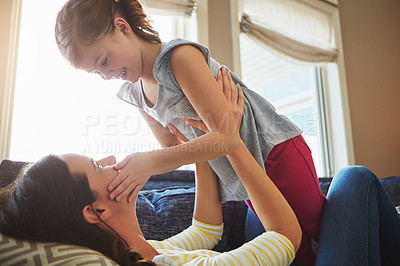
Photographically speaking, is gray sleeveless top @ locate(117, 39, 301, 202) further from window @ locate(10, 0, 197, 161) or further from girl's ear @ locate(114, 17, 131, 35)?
window @ locate(10, 0, 197, 161)

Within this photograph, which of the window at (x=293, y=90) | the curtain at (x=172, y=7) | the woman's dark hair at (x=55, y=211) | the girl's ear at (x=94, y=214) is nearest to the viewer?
the woman's dark hair at (x=55, y=211)

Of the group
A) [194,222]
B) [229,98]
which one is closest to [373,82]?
[229,98]

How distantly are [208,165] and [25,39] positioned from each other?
150 cm

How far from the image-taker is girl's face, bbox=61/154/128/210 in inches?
32.0

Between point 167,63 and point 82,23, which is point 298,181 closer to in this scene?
point 167,63

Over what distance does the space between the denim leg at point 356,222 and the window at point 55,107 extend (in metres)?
1.41

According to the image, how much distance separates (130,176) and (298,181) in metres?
0.60

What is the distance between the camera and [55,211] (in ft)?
2.29

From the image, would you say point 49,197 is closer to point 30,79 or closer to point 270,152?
point 270,152

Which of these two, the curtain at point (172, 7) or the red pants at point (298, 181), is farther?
the curtain at point (172, 7)

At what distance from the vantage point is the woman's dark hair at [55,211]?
2.17ft

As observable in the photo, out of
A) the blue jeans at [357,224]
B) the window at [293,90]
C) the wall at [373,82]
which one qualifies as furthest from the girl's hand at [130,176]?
the wall at [373,82]

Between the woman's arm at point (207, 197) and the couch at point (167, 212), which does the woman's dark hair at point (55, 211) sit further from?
the woman's arm at point (207, 197)

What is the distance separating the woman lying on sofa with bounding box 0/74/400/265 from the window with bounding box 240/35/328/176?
6.88 feet
